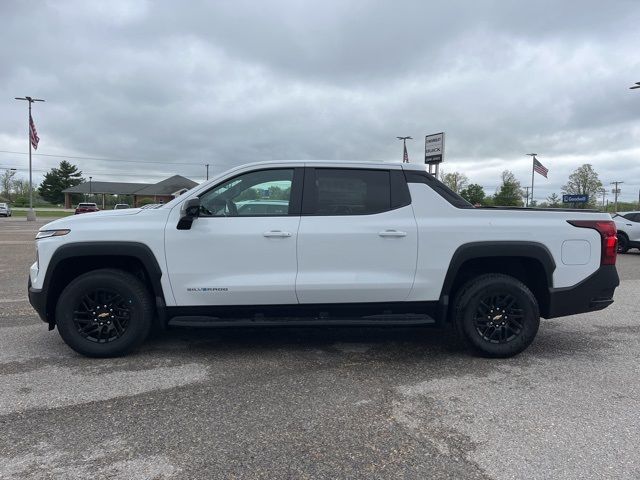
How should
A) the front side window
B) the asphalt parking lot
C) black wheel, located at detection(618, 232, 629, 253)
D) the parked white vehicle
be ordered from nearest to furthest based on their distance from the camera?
the asphalt parking lot < the front side window < the parked white vehicle < black wheel, located at detection(618, 232, 629, 253)

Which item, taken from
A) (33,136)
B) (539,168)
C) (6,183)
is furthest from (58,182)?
(539,168)

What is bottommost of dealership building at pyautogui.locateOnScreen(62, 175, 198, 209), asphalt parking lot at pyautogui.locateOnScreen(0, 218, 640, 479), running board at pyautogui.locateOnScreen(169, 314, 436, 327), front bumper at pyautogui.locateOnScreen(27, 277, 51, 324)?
asphalt parking lot at pyautogui.locateOnScreen(0, 218, 640, 479)

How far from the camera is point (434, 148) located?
38.1ft

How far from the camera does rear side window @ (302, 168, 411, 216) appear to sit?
440 cm

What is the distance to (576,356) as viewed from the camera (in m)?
4.69

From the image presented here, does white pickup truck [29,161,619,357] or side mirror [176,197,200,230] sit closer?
side mirror [176,197,200,230]

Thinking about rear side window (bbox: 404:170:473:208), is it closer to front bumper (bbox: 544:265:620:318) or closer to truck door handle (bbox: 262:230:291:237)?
front bumper (bbox: 544:265:620:318)

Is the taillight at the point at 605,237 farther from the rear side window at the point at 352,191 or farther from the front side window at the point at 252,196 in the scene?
the front side window at the point at 252,196

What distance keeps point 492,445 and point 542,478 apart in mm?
380

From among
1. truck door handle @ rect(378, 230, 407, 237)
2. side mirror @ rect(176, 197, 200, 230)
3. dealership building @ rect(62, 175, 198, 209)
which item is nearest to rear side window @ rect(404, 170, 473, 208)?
truck door handle @ rect(378, 230, 407, 237)

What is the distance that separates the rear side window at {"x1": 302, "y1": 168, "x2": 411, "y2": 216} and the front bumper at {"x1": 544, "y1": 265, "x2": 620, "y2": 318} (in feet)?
5.52

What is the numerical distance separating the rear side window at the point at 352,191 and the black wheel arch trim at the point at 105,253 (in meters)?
1.44

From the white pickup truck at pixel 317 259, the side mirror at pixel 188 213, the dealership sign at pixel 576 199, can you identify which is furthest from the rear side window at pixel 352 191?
the dealership sign at pixel 576 199

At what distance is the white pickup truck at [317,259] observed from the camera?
4.22 m
